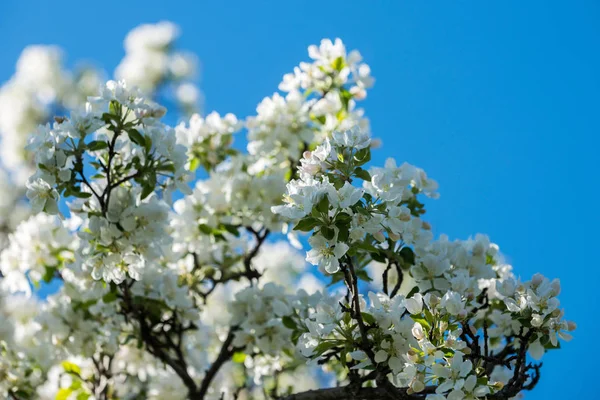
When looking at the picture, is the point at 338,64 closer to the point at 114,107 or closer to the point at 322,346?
the point at 114,107

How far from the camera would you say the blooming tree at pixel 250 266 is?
1811mm

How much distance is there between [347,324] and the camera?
6.37ft

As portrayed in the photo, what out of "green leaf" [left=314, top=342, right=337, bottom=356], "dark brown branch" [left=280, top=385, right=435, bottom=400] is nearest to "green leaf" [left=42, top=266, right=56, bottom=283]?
"dark brown branch" [left=280, top=385, right=435, bottom=400]

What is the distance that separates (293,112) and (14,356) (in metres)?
1.53

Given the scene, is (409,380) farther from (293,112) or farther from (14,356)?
(14,356)

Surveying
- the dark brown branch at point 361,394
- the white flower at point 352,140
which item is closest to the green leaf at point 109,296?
the dark brown branch at point 361,394

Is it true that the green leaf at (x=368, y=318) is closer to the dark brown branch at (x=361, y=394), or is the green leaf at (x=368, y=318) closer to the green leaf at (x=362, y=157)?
the dark brown branch at (x=361, y=394)

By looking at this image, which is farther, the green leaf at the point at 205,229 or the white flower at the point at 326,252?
the green leaf at the point at 205,229

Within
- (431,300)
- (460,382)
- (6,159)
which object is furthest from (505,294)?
(6,159)

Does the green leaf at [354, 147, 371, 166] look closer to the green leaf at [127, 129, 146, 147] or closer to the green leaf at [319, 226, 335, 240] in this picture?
the green leaf at [319, 226, 335, 240]

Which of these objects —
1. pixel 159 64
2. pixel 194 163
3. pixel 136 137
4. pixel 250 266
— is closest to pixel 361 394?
pixel 136 137

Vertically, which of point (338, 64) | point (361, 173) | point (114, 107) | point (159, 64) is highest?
point (159, 64)

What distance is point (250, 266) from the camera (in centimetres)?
329

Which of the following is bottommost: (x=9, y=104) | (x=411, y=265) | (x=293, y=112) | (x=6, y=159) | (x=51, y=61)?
(x=411, y=265)
